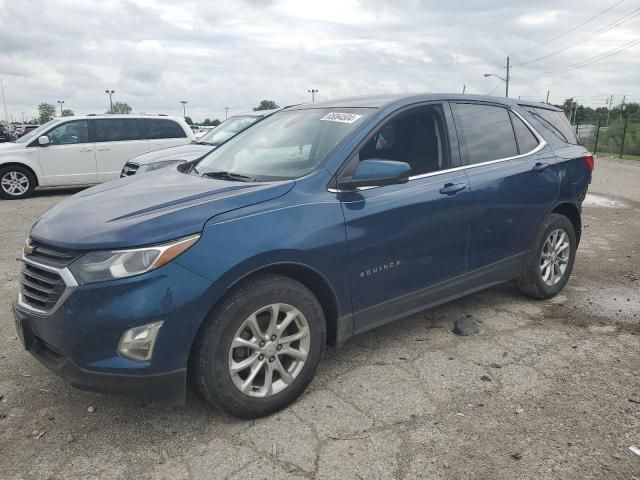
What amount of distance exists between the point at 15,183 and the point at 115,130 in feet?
7.63

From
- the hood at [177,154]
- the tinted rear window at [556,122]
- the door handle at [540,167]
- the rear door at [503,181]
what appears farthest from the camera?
the hood at [177,154]

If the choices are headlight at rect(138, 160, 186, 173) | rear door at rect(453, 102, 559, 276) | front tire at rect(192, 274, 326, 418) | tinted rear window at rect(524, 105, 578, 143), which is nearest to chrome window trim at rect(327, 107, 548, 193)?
rear door at rect(453, 102, 559, 276)

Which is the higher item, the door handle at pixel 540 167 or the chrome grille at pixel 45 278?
the door handle at pixel 540 167

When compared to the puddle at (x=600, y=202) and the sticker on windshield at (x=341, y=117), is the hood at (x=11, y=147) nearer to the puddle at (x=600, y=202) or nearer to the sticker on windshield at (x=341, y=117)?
the sticker on windshield at (x=341, y=117)

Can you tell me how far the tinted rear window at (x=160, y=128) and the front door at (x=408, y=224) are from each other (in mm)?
9623

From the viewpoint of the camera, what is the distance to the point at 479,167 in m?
4.00

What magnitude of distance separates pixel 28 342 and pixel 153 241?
35.4 inches

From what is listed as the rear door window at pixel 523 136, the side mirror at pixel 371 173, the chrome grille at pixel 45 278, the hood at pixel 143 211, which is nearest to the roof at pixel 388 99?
the rear door window at pixel 523 136

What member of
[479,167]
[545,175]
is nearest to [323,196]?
[479,167]

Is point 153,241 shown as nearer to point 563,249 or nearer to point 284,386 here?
point 284,386

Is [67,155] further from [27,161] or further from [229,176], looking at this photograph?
[229,176]

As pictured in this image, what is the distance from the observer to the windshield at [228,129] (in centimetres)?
973

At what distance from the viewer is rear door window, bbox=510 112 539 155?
446 cm

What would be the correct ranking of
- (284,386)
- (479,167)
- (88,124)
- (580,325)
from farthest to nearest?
1. (88,124)
2. (580,325)
3. (479,167)
4. (284,386)
